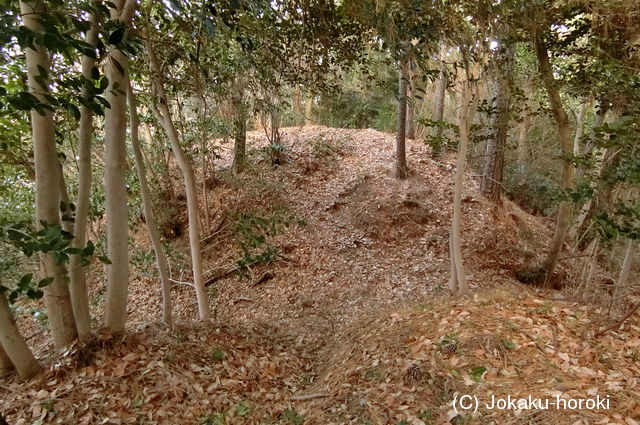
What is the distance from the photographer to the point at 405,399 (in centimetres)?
259

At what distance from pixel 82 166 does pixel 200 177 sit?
650 centimetres

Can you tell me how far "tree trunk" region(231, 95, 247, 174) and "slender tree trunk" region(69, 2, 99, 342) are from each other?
4921mm

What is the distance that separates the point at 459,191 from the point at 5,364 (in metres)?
4.17

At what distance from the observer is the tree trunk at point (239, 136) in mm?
7643

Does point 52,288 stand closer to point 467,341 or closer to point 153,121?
point 467,341

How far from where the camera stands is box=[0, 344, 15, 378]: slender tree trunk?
264 cm

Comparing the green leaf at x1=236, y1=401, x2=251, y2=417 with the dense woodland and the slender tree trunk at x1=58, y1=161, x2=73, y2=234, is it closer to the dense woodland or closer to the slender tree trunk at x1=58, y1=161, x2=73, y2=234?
the dense woodland

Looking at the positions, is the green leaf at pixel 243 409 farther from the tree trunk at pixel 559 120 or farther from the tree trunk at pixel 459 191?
the tree trunk at pixel 559 120

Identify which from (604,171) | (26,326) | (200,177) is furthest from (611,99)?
(26,326)

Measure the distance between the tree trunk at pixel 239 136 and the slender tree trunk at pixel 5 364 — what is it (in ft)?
18.6

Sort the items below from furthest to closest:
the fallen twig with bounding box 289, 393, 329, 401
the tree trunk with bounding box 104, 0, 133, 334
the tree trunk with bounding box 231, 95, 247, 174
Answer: the tree trunk with bounding box 231, 95, 247, 174, the fallen twig with bounding box 289, 393, 329, 401, the tree trunk with bounding box 104, 0, 133, 334

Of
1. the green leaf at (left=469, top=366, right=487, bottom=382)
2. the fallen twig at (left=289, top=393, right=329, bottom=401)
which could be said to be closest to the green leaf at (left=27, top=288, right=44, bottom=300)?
the fallen twig at (left=289, top=393, right=329, bottom=401)

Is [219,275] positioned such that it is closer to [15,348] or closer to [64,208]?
[15,348]

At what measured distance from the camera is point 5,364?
8.69 feet
